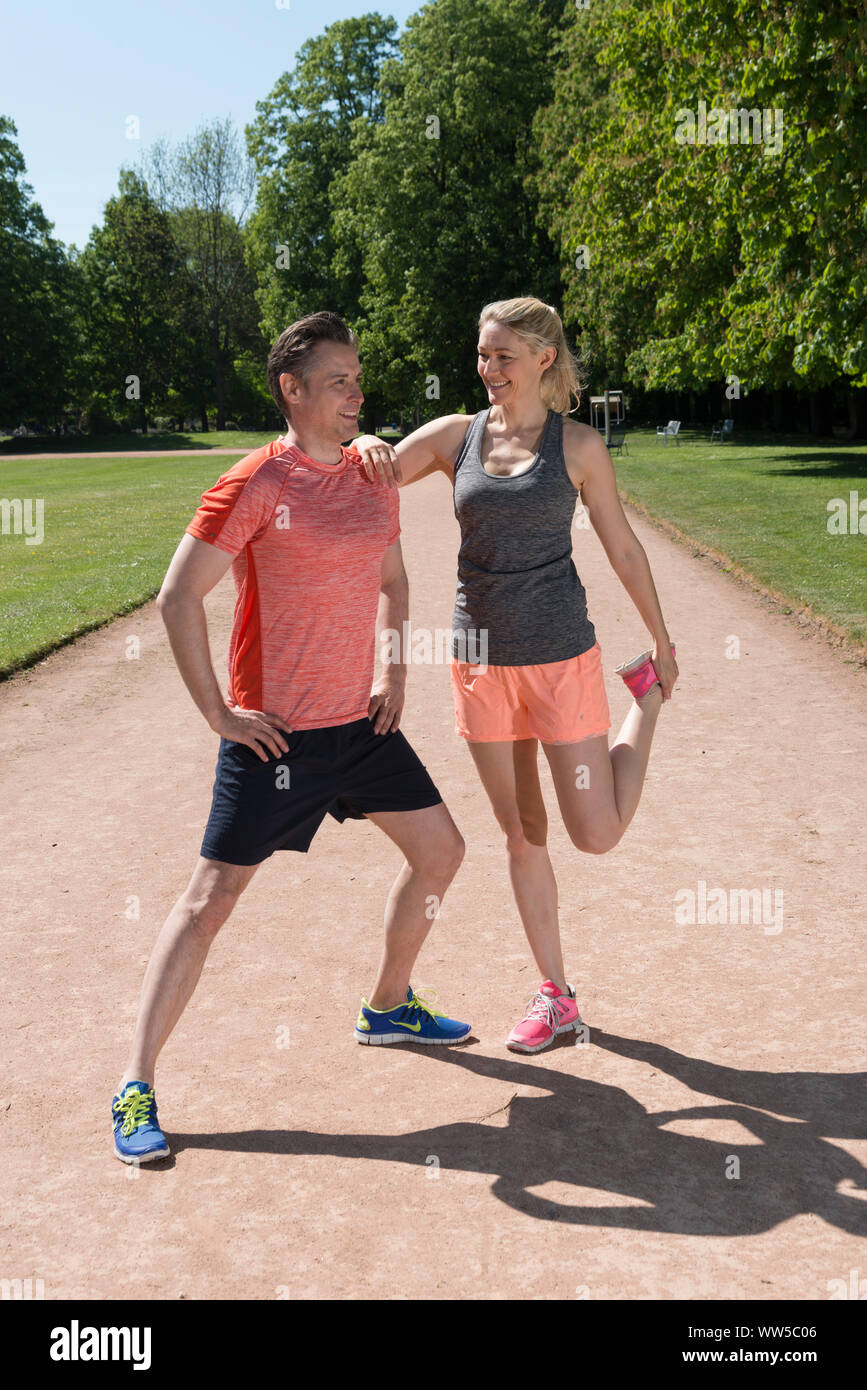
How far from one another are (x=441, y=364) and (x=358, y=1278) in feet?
164

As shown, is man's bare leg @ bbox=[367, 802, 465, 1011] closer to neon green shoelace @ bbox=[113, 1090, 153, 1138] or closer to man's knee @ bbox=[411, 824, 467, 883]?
man's knee @ bbox=[411, 824, 467, 883]

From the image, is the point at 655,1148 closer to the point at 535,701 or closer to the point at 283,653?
the point at 535,701

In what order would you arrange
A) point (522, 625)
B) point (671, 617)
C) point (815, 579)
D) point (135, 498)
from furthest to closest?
point (135, 498) → point (815, 579) → point (671, 617) → point (522, 625)

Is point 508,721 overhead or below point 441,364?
below

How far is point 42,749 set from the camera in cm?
808

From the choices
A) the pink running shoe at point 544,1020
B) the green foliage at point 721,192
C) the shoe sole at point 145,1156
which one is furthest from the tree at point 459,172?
the shoe sole at point 145,1156

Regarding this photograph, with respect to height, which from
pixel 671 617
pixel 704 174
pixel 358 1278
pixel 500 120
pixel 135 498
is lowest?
pixel 358 1278

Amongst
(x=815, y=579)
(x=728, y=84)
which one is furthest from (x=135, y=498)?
(x=815, y=579)

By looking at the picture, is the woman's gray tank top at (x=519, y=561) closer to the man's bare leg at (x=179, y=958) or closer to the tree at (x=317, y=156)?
the man's bare leg at (x=179, y=958)

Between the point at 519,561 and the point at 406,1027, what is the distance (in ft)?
4.80

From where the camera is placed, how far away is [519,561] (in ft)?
12.8

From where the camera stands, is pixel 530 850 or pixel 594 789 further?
pixel 530 850

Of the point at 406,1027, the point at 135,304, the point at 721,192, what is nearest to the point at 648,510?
the point at 721,192

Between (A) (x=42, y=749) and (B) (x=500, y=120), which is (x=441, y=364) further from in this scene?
(A) (x=42, y=749)
